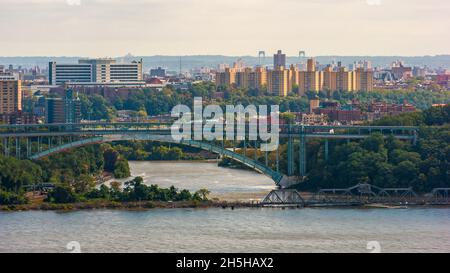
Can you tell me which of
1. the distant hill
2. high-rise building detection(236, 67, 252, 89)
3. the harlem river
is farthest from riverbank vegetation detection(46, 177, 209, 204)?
the distant hill

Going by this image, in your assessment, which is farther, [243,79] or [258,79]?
[243,79]

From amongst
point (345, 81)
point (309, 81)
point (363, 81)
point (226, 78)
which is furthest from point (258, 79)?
point (363, 81)

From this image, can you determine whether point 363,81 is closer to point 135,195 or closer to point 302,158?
point 302,158

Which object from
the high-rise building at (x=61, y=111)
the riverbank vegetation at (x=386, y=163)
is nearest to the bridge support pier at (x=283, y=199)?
the riverbank vegetation at (x=386, y=163)

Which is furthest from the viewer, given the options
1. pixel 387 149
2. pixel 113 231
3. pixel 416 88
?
pixel 416 88

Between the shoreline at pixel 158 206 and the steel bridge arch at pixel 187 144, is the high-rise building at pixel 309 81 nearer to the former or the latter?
the steel bridge arch at pixel 187 144
